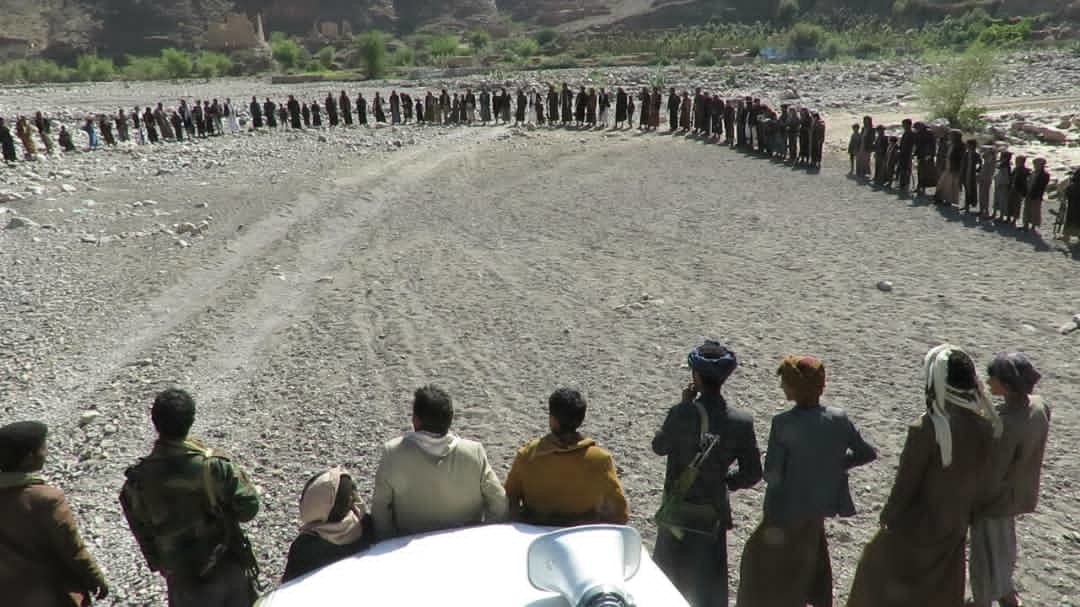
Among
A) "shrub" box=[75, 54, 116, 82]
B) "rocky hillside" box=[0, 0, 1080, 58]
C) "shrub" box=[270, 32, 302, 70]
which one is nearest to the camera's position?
"shrub" box=[75, 54, 116, 82]

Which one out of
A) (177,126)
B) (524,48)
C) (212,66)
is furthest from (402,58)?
(177,126)

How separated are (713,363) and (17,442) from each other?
2427 mm

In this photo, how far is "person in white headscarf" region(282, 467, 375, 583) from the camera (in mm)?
2799

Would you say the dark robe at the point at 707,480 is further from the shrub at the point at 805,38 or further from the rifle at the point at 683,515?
the shrub at the point at 805,38

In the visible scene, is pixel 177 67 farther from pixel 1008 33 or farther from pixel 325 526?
pixel 325 526

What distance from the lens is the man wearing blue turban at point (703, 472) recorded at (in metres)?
3.25

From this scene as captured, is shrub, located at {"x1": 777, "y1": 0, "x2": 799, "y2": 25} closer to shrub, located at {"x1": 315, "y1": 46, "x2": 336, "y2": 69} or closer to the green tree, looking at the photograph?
shrub, located at {"x1": 315, "y1": 46, "x2": 336, "y2": 69}

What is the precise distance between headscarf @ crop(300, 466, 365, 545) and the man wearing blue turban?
1.21 m

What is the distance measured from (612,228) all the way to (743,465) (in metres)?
8.27

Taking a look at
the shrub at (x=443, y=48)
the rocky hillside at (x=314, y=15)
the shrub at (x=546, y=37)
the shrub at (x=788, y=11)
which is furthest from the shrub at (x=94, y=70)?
the shrub at (x=788, y=11)

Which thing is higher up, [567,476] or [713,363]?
[713,363]

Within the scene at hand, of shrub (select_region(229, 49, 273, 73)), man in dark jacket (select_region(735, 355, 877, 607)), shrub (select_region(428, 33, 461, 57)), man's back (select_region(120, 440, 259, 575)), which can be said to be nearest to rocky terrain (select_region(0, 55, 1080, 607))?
man in dark jacket (select_region(735, 355, 877, 607))

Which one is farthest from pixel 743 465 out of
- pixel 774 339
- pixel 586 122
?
pixel 586 122

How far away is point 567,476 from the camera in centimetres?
302
